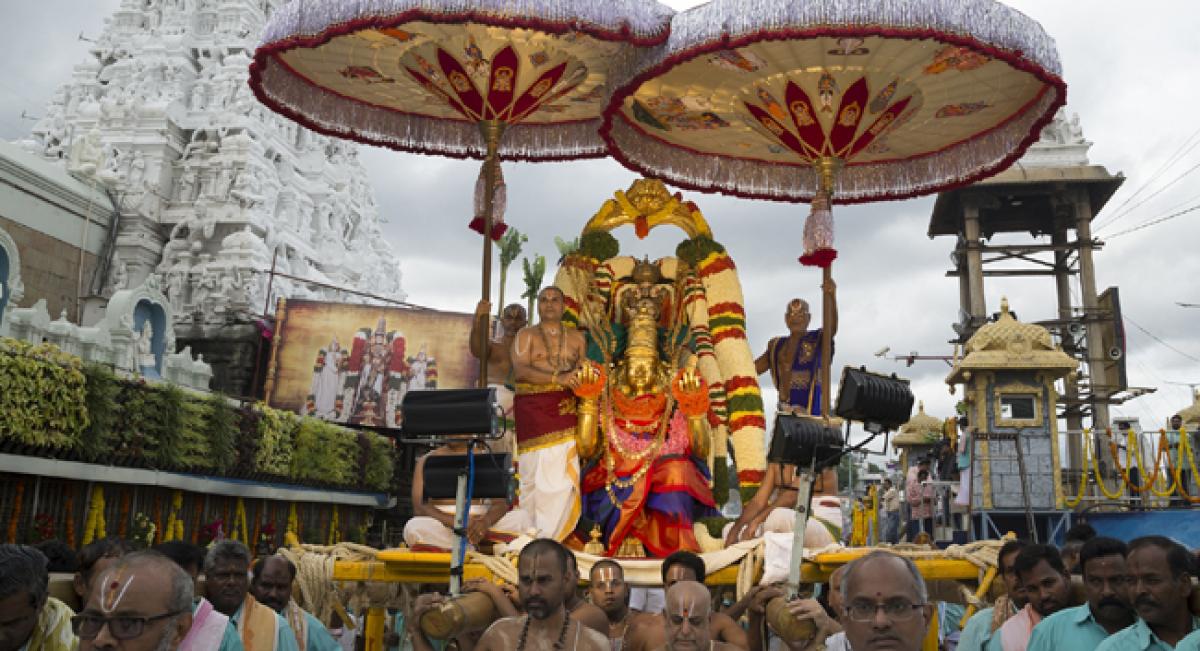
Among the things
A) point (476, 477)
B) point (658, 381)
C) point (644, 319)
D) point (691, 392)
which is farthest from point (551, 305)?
point (476, 477)

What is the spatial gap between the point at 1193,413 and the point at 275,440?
16495mm

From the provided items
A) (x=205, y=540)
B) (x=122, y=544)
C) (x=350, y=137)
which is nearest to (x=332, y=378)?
(x=205, y=540)

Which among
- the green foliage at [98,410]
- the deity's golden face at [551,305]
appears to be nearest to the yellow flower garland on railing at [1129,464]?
the deity's golden face at [551,305]

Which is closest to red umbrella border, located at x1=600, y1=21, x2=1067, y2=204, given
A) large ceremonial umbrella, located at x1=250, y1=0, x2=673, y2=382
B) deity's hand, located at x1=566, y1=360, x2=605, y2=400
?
large ceremonial umbrella, located at x1=250, y1=0, x2=673, y2=382

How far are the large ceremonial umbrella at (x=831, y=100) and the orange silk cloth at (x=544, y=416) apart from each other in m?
2.08

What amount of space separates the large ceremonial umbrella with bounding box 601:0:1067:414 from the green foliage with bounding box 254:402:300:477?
11.2 metres

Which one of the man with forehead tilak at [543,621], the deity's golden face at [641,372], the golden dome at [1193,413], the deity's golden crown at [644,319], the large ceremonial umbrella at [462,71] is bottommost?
the man with forehead tilak at [543,621]

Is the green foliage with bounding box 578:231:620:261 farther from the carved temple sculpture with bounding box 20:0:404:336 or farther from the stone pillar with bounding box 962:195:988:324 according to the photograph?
the stone pillar with bounding box 962:195:988:324

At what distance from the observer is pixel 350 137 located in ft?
31.7

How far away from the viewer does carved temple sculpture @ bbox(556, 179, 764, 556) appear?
8.13m

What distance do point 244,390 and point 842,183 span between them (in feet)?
67.2

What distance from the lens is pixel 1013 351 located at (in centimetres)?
1580

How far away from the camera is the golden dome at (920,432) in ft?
81.8

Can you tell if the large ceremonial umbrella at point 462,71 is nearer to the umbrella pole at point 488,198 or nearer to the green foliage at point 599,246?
the umbrella pole at point 488,198
